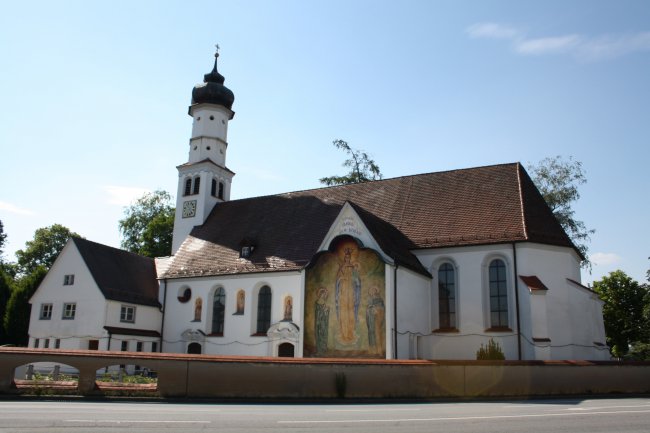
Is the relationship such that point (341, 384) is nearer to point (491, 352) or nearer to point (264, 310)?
point (491, 352)

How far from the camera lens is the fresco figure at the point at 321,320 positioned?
86.9ft

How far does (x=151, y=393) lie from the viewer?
63.1 ft

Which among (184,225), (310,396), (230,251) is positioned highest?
(184,225)

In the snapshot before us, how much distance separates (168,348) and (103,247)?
7579 millimetres

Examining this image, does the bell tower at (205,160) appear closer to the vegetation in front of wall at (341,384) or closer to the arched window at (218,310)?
the arched window at (218,310)

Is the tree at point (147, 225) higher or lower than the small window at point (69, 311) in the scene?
higher

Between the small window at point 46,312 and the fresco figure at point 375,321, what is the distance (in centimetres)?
1906

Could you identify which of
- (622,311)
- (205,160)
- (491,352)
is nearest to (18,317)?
(205,160)

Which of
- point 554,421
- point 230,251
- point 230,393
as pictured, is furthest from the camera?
point 230,251

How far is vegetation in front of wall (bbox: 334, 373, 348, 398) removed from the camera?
63.8ft

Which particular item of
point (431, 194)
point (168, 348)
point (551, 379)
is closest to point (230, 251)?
point (168, 348)

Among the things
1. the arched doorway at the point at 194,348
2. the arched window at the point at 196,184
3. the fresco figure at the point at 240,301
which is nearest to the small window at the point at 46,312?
the arched doorway at the point at 194,348

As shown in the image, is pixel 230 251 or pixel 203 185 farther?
pixel 203 185

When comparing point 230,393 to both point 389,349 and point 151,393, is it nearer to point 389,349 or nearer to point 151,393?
point 151,393
